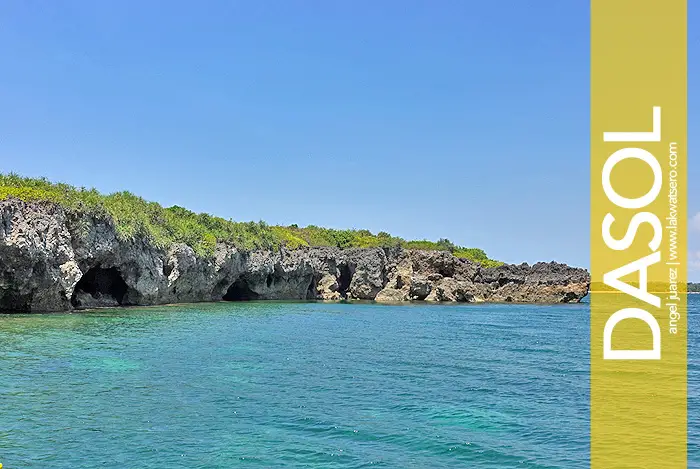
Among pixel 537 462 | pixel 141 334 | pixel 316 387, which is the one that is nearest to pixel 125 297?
pixel 141 334

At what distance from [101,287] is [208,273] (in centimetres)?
1227

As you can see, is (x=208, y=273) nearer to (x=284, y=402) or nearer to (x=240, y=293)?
(x=240, y=293)

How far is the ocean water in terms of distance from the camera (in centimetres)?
1111

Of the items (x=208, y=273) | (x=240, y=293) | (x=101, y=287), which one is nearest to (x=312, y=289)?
(x=240, y=293)

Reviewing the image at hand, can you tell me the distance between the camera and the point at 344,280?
3398 inches

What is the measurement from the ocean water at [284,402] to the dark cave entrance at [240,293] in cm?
4176

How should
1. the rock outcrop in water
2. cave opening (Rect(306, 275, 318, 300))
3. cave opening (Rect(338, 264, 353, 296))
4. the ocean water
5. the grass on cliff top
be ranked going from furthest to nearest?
cave opening (Rect(338, 264, 353, 296)) → cave opening (Rect(306, 275, 318, 300)) → the grass on cliff top → the rock outcrop in water → the ocean water

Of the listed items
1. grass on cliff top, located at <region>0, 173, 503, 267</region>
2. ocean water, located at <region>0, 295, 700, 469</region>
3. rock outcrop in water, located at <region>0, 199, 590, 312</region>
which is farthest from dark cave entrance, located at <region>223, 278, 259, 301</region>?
ocean water, located at <region>0, 295, 700, 469</region>

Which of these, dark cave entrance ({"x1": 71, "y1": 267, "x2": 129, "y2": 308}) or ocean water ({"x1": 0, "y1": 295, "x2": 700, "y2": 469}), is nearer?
ocean water ({"x1": 0, "y1": 295, "x2": 700, "y2": 469})

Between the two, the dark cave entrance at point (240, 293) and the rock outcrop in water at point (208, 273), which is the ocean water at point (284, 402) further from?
the dark cave entrance at point (240, 293)

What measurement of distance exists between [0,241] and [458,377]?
95.0ft

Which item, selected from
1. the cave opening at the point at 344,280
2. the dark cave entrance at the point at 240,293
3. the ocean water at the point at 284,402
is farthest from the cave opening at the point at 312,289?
the ocean water at the point at 284,402

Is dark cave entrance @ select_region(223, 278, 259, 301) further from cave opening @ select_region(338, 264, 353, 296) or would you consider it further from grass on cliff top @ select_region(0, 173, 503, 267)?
cave opening @ select_region(338, 264, 353, 296)

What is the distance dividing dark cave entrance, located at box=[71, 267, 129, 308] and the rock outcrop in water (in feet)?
0.29
